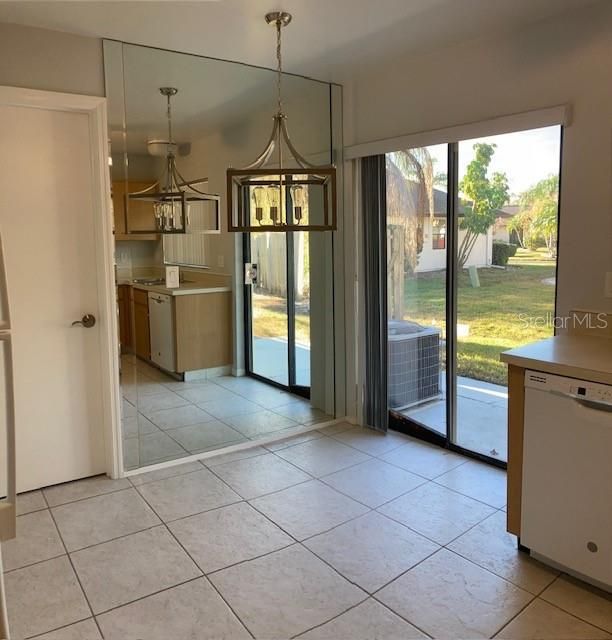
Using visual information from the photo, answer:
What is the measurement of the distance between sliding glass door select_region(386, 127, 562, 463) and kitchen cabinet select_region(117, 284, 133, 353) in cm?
174

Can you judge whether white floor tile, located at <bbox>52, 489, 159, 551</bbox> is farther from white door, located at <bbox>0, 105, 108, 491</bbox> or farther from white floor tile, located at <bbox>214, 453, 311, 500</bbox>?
white floor tile, located at <bbox>214, 453, 311, 500</bbox>

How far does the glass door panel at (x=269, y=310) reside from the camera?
14.1 ft

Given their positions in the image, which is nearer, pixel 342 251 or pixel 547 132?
pixel 547 132

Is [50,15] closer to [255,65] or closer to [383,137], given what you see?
[255,65]

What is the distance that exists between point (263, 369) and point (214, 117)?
1970 millimetres

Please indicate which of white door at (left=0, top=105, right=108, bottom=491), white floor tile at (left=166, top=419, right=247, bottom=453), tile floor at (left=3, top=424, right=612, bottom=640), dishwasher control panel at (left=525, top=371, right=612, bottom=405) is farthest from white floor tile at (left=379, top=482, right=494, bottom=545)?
white door at (left=0, top=105, right=108, bottom=491)

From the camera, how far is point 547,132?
2893 millimetres

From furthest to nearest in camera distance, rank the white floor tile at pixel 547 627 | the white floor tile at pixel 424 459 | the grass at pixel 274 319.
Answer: the grass at pixel 274 319 → the white floor tile at pixel 424 459 → the white floor tile at pixel 547 627

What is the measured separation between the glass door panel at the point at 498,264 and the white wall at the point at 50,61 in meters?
2.13

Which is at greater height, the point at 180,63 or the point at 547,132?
the point at 180,63

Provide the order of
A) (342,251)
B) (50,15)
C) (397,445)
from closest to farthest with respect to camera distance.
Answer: (50,15) → (397,445) → (342,251)

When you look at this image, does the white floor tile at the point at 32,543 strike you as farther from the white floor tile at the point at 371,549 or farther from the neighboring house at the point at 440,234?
the neighboring house at the point at 440,234

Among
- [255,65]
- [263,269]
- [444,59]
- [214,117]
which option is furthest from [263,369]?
[444,59]

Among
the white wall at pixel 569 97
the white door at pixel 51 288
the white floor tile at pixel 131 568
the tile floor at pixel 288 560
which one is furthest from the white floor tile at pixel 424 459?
the white door at pixel 51 288
